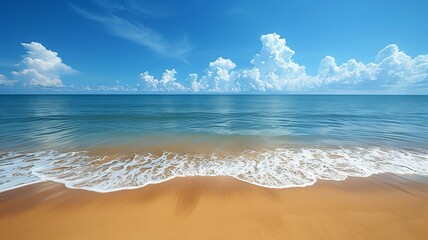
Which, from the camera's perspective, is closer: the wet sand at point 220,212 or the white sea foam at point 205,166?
the wet sand at point 220,212

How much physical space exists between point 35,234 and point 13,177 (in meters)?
4.58

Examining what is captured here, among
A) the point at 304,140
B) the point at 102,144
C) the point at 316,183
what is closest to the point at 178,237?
the point at 316,183

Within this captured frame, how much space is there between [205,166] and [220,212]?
3.25 metres

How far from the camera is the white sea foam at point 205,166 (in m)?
6.39

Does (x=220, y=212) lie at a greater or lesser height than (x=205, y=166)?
greater

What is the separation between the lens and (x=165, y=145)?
11.3 m

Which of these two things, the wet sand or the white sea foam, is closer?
the wet sand

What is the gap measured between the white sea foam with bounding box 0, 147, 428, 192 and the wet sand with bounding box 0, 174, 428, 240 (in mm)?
616

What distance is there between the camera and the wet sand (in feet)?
12.9

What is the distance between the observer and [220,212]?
184 inches

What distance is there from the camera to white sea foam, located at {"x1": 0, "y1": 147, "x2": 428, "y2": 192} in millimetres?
6387

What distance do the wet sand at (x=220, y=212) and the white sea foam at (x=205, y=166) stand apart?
62 cm

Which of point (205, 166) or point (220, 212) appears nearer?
point (220, 212)

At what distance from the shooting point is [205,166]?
784 cm
